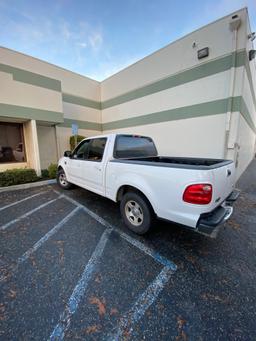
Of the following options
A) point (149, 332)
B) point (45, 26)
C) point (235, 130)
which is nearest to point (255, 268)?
point (149, 332)

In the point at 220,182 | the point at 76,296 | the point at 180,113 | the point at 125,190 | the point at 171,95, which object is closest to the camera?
the point at 76,296

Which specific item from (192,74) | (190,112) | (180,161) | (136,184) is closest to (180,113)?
(190,112)

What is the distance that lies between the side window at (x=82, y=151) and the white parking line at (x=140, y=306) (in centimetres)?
336

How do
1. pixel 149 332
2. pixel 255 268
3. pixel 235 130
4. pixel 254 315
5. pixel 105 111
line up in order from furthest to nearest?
1. pixel 105 111
2. pixel 235 130
3. pixel 255 268
4. pixel 254 315
5. pixel 149 332

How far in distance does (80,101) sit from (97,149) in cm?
875

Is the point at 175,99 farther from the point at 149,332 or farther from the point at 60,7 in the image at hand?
the point at 149,332

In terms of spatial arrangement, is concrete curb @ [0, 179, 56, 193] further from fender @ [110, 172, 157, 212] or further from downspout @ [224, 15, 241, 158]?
downspout @ [224, 15, 241, 158]

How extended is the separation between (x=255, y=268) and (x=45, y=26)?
407 inches

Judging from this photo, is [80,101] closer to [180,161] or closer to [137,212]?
[180,161]

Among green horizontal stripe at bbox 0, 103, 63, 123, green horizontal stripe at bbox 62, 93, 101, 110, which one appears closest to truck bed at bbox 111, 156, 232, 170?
green horizontal stripe at bbox 0, 103, 63, 123

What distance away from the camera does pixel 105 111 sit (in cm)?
1191

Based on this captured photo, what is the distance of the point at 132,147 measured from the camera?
381 cm

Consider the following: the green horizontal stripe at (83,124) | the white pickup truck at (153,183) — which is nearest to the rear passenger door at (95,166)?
the white pickup truck at (153,183)

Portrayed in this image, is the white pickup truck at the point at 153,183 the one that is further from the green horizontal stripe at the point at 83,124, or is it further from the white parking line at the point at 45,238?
the green horizontal stripe at the point at 83,124
